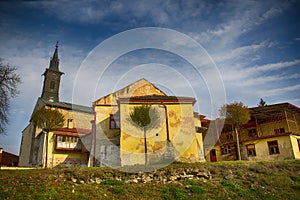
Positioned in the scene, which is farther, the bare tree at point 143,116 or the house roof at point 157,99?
the house roof at point 157,99

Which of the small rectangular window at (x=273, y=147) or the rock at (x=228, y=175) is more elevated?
the small rectangular window at (x=273, y=147)

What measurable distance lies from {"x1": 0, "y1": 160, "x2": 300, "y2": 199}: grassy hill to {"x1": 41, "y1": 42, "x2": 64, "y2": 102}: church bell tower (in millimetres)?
45465

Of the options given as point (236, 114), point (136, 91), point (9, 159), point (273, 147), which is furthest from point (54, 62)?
point (273, 147)

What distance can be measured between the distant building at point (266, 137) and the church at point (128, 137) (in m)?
5.64

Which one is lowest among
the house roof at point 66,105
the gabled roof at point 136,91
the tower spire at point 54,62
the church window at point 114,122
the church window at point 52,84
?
the church window at point 114,122

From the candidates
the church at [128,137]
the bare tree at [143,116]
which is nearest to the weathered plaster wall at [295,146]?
the church at [128,137]

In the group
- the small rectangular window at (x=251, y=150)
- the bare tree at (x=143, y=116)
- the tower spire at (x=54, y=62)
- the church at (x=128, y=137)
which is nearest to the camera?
the bare tree at (x=143, y=116)

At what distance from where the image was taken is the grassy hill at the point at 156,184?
13891 mm

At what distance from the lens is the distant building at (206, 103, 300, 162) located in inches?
1094

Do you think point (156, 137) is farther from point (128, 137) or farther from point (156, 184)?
point (156, 184)

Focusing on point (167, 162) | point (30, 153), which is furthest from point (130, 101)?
point (30, 153)

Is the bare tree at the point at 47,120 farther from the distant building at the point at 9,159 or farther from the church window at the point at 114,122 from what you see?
the distant building at the point at 9,159

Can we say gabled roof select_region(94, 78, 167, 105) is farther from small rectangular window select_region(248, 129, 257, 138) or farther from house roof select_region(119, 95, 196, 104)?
small rectangular window select_region(248, 129, 257, 138)

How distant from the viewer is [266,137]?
29.3 meters
